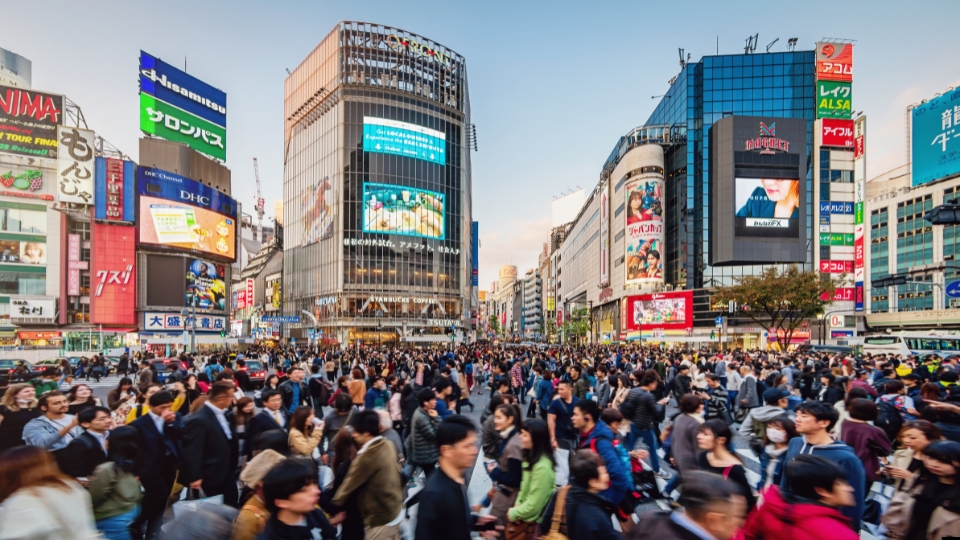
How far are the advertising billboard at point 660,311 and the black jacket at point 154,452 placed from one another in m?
58.6

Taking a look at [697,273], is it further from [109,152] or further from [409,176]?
[109,152]

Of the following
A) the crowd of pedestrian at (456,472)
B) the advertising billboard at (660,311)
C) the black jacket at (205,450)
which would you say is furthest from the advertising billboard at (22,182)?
the advertising billboard at (660,311)

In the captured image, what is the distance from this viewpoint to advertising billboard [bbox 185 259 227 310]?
58.8 metres

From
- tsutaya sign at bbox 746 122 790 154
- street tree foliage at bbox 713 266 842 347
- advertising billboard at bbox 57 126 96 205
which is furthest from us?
tsutaya sign at bbox 746 122 790 154

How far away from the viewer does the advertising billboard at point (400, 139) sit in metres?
66.9

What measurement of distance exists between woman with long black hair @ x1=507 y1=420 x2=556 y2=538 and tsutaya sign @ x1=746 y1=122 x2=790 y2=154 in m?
65.6

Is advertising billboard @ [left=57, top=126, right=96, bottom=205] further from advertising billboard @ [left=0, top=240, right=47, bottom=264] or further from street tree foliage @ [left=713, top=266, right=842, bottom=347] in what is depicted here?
street tree foliage @ [left=713, top=266, right=842, bottom=347]

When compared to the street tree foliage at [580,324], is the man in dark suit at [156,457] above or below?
above

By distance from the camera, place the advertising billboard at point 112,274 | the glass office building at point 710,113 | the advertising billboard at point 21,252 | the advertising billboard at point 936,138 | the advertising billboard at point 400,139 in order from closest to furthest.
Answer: the advertising billboard at point 936,138
the advertising billboard at point 21,252
the advertising billboard at point 112,274
the glass office building at point 710,113
the advertising billboard at point 400,139

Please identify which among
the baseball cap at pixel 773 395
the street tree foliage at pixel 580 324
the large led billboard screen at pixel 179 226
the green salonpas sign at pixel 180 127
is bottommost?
the street tree foliage at pixel 580 324

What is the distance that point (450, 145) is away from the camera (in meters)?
72.7

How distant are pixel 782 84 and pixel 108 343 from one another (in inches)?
3021

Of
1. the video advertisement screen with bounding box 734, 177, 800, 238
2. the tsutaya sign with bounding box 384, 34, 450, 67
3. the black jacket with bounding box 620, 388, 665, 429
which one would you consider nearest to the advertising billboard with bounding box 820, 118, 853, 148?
the video advertisement screen with bounding box 734, 177, 800, 238

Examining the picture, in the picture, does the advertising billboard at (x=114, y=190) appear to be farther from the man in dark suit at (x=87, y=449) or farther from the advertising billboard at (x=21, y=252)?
the man in dark suit at (x=87, y=449)
